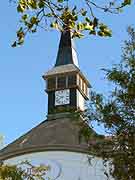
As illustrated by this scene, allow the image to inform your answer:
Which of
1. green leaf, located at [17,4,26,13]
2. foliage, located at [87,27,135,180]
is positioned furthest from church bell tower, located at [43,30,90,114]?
green leaf, located at [17,4,26,13]

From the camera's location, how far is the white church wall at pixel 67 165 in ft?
96.4

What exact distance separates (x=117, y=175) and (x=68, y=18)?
576cm

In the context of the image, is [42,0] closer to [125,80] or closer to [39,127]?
[125,80]

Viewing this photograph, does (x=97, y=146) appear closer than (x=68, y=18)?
No

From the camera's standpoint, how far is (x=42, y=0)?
4.72 metres

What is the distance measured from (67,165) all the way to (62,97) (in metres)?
9.01

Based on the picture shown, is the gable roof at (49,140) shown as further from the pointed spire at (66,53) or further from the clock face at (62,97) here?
the pointed spire at (66,53)

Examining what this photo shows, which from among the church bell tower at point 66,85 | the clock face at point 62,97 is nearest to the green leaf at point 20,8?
the church bell tower at point 66,85

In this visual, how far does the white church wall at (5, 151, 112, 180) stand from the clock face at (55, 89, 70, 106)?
296 inches

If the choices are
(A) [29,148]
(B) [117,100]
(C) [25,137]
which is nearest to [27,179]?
(B) [117,100]

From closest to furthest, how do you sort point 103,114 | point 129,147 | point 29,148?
point 129,147
point 103,114
point 29,148

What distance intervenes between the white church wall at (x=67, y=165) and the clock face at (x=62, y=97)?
7.52 metres

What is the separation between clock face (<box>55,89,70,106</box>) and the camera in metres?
37.9

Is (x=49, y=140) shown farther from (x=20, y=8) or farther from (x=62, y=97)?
(x=20, y=8)
